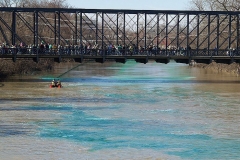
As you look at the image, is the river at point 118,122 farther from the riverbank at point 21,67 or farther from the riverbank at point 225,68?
the riverbank at point 225,68

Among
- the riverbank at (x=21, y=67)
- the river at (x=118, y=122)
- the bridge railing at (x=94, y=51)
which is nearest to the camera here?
the river at (x=118, y=122)

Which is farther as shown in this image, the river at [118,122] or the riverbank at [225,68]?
the riverbank at [225,68]

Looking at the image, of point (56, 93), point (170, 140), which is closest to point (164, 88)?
point (56, 93)

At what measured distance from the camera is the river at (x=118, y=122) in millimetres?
35500

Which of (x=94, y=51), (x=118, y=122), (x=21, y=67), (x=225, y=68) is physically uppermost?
(x=94, y=51)

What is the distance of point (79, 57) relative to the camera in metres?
79.2

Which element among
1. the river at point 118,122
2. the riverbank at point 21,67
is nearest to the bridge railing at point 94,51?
the riverbank at point 21,67

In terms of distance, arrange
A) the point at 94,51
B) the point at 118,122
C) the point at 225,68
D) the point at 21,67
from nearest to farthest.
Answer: the point at 118,122 → the point at 94,51 → the point at 21,67 → the point at 225,68

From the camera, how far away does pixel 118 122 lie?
145 feet

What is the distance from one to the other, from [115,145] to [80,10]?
151ft

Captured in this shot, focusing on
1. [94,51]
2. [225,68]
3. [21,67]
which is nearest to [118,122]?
[94,51]

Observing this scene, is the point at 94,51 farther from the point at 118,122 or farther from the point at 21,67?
the point at 118,122

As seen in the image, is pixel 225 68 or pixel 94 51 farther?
pixel 225 68

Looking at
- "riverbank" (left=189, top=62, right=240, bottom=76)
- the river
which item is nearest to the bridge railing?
the river
